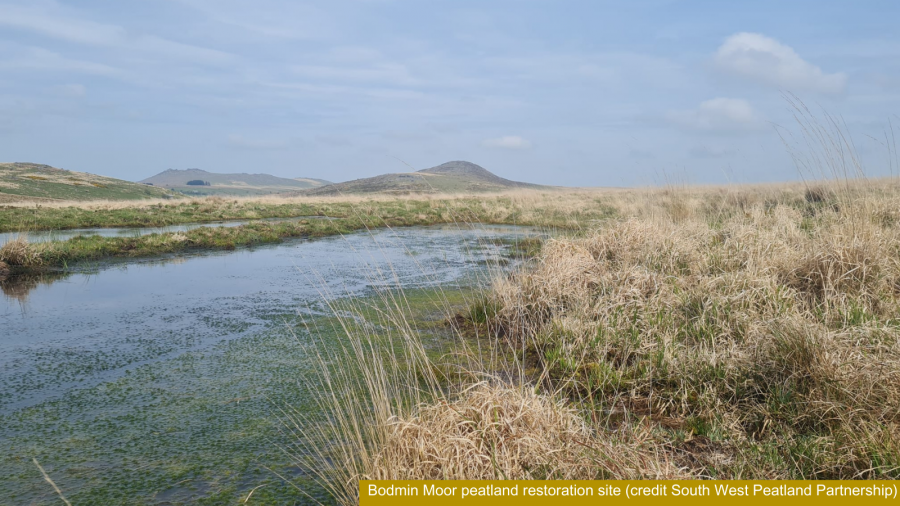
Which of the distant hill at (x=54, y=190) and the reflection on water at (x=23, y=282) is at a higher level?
the distant hill at (x=54, y=190)

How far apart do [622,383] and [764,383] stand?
1.05m

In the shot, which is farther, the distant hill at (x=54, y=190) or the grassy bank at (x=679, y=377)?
the distant hill at (x=54, y=190)

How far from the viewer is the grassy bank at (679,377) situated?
2.87 metres

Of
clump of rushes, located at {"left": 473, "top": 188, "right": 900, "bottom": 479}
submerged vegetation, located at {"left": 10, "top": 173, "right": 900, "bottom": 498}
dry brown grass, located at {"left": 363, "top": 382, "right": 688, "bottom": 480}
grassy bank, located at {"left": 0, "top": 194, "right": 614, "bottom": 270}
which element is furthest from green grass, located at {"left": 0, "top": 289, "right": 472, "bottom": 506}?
grassy bank, located at {"left": 0, "top": 194, "right": 614, "bottom": 270}

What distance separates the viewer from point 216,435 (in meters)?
4.01

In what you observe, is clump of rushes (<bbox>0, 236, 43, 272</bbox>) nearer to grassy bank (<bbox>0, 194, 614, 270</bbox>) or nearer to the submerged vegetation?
grassy bank (<bbox>0, 194, 614, 270</bbox>)

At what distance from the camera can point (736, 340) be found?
15.3 feet

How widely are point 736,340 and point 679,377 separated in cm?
83

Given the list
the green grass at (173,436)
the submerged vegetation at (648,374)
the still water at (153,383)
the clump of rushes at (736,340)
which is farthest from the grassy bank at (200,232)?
the green grass at (173,436)

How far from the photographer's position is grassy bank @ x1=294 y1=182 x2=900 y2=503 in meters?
2.87

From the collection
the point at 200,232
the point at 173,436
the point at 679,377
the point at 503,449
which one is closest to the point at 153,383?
the point at 173,436
